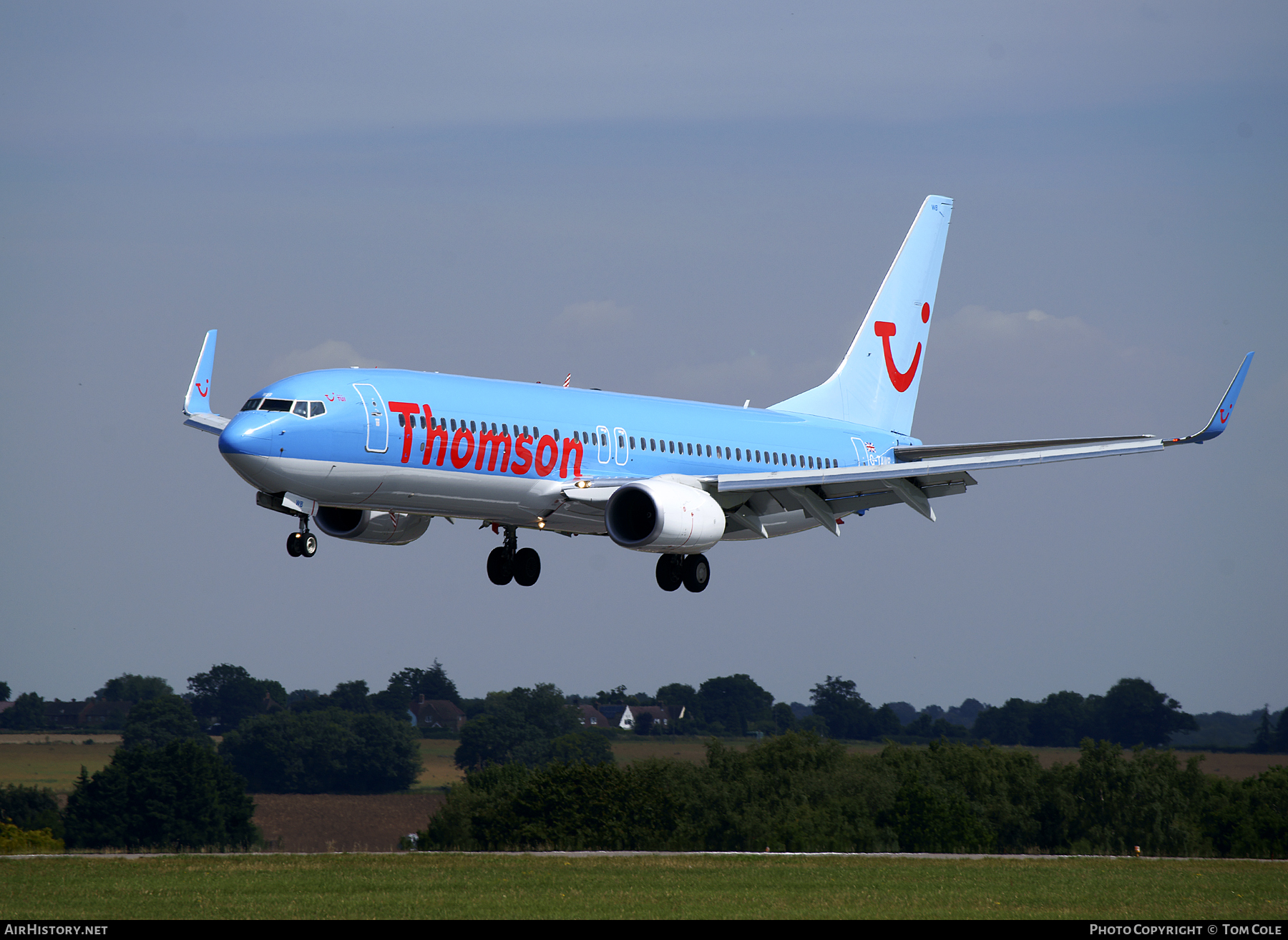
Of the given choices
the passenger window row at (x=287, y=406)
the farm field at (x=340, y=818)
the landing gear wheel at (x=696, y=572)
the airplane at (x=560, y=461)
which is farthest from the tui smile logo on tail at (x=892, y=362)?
the farm field at (x=340, y=818)

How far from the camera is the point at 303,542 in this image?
4003 cm

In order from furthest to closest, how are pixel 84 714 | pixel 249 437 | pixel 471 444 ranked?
pixel 84 714 → pixel 471 444 → pixel 249 437

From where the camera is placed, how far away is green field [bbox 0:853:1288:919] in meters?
43.4

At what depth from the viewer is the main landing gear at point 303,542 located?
3984cm

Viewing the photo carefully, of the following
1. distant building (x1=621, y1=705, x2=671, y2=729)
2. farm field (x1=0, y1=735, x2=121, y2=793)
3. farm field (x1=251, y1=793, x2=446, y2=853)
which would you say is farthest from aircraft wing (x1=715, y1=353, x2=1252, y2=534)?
distant building (x1=621, y1=705, x2=671, y2=729)

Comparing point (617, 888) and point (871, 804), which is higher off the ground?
point (871, 804)

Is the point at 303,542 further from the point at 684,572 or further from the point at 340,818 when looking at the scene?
the point at 340,818

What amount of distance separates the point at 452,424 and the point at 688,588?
37.0ft

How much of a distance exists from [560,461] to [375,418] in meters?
6.40

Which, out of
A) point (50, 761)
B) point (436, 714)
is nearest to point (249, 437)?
point (50, 761)
